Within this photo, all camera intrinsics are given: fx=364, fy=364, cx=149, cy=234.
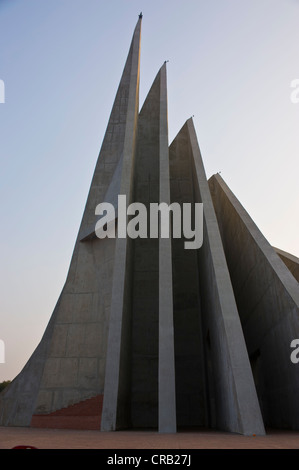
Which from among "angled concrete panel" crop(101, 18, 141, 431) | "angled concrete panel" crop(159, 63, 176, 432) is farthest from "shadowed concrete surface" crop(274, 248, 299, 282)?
"angled concrete panel" crop(101, 18, 141, 431)

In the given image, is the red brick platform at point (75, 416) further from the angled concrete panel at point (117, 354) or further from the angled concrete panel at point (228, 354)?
the angled concrete panel at point (228, 354)

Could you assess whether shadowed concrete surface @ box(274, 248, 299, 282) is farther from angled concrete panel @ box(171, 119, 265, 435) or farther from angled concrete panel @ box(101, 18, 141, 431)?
angled concrete panel @ box(101, 18, 141, 431)

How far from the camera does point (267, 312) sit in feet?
25.1

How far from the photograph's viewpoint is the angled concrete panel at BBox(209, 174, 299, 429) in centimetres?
652

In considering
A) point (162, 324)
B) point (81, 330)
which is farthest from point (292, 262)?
point (81, 330)

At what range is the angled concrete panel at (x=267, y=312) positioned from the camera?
21.4ft

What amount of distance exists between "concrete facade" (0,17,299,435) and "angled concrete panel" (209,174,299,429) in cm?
3

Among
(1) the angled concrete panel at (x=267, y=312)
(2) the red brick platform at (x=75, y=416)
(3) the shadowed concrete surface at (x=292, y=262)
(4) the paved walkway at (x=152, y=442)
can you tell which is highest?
Answer: (3) the shadowed concrete surface at (x=292, y=262)

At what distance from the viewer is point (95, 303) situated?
9188 millimetres

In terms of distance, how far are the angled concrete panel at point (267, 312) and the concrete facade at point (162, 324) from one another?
0.09ft

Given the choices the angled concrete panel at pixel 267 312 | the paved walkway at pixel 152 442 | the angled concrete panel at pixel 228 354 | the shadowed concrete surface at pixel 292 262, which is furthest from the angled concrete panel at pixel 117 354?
the shadowed concrete surface at pixel 292 262
